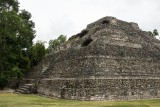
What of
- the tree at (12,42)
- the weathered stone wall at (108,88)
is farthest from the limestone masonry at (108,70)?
the tree at (12,42)

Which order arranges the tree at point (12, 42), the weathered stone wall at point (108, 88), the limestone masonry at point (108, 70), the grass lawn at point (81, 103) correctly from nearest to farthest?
1. the grass lawn at point (81, 103)
2. the weathered stone wall at point (108, 88)
3. the limestone masonry at point (108, 70)
4. the tree at point (12, 42)

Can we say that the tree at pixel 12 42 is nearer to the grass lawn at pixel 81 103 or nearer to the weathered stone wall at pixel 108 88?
the weathered stone wall at pixel 108 88

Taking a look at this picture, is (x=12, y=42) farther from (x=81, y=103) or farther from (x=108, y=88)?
(x=81, y=103)

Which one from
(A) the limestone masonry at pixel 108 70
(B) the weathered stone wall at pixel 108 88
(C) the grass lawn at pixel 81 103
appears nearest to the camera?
(C) the grass lawn at pixel 81 103

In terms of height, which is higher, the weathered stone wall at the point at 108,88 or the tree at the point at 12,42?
the tree at the point at 12,42

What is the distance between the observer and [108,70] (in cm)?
1788

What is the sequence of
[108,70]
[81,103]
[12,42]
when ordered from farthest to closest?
[12,42] < [108,70] < [81,103]

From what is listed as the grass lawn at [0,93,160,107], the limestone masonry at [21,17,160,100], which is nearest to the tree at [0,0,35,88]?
the limestone masonry at [21,17,160,100]

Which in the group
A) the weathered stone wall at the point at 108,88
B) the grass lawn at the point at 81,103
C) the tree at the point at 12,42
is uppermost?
the tree at the point at 12,42

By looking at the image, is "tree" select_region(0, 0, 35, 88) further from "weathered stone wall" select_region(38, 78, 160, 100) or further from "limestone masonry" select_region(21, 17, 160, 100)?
"weathered stone wall" select_region(38, 78, 160, 100)

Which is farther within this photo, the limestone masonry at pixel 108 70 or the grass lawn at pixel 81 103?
the limestone masonry at pixel 108 70

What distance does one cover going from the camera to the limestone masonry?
672 inches

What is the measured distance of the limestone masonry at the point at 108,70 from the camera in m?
17.1

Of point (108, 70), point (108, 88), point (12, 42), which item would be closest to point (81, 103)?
point (108, 88)
